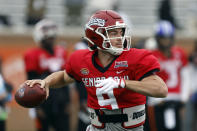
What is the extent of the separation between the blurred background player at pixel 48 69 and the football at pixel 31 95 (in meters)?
3.19

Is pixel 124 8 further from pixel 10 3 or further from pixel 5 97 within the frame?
pixel 5 97

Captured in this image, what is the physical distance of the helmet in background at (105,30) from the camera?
482 centimetres

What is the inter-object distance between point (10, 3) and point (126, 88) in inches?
314

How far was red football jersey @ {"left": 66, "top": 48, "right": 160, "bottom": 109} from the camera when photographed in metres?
4.72

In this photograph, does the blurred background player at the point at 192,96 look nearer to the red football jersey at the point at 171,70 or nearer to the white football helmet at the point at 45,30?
the red football jersey at the point at 171,70

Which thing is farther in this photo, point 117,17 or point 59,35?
point 59,35

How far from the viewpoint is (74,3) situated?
11047 mm

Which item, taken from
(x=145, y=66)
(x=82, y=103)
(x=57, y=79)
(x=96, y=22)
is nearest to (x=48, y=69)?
(x=82, y=103)

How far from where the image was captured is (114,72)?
189 inches

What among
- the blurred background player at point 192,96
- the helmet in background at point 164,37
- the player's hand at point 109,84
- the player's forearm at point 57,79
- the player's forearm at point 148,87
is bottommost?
the blurred background player at point 192,96

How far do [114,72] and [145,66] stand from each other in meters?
0.29

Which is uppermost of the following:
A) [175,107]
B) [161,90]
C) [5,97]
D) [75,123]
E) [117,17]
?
[117,17]

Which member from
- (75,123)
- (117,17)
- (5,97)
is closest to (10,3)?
(75,123)

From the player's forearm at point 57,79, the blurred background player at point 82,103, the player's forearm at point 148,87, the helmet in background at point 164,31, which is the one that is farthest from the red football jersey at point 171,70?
the player's forearm at point 148,87
